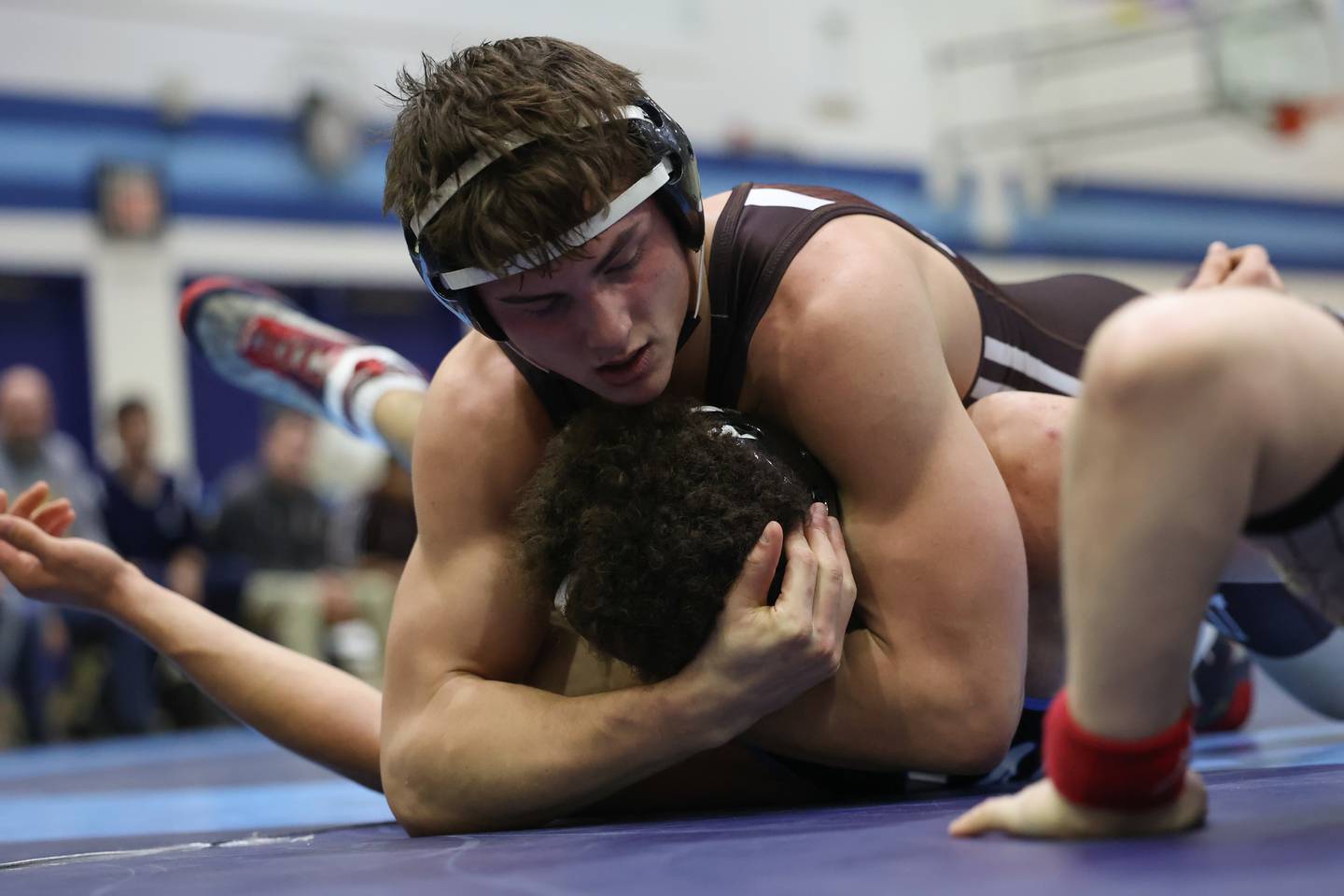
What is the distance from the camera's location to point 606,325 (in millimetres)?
1950

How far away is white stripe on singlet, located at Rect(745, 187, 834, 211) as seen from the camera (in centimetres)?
228

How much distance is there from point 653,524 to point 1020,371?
98cm

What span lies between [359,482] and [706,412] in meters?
7.09

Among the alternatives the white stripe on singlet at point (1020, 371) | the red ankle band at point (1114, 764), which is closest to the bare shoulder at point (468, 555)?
the white stripe on singlet at point (1020, 371)

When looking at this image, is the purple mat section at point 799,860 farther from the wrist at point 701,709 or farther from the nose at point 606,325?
the nose at point 606,325

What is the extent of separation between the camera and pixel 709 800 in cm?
230

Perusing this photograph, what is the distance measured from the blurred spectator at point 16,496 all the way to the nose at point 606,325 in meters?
5.48

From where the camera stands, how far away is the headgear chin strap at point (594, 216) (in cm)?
194

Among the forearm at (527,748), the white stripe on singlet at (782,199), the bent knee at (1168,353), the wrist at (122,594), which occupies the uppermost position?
the white stripe on singlet at (782,199)

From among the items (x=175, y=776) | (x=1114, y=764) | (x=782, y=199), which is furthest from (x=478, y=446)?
(x=175, y=776)

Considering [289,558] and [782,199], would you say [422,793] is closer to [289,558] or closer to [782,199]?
[782,199]

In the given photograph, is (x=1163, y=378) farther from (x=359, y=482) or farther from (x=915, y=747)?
(x=359, y=482)

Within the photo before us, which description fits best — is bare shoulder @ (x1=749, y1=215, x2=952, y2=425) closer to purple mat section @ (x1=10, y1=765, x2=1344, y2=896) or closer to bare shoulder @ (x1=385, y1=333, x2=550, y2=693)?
bare shoulder @ (x1=385, y1=333, x2=550, y2=693)

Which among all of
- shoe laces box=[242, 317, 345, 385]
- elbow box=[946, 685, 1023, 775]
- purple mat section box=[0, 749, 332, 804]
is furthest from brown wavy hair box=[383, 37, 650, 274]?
purple mat section box=[0, 749, 332, 804]
